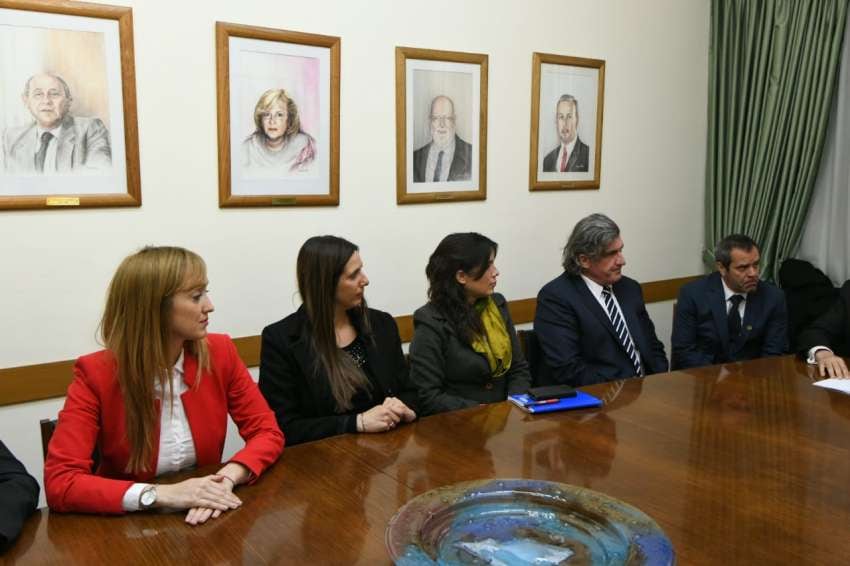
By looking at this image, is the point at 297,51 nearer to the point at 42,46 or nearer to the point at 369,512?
the point at 42,46

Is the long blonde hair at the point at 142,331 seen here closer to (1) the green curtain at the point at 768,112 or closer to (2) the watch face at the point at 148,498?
(2) the watch face at the point at 148,498

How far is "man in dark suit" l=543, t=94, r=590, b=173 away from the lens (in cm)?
420

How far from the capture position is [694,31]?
15.4 feet

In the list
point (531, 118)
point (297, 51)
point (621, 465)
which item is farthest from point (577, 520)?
point (531, 118)

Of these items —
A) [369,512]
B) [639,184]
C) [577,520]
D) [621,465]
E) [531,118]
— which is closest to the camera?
[577,520]

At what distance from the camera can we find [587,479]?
1.86 metres

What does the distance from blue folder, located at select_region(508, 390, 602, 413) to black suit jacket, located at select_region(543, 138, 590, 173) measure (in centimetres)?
197

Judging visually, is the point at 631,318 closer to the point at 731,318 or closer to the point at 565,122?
the point at 731,318

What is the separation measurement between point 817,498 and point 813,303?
2.73m

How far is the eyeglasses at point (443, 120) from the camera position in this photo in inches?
147

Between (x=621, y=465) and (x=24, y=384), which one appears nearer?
(x=621, y=465)

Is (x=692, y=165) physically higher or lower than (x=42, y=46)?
lower

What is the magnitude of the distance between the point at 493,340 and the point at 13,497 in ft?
6.13

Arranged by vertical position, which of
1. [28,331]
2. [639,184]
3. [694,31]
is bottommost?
[28,331]
